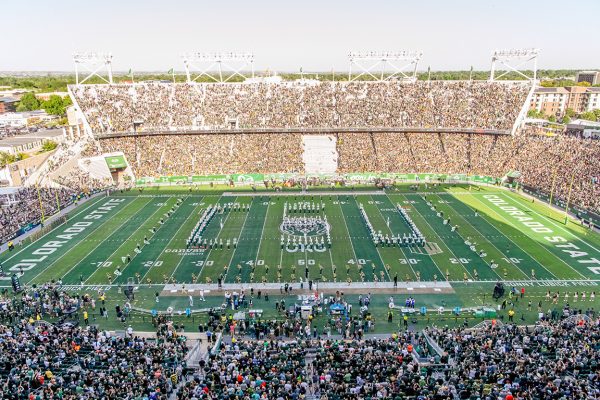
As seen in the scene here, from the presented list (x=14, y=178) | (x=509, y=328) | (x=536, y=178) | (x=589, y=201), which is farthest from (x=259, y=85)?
(x=509, y=328)

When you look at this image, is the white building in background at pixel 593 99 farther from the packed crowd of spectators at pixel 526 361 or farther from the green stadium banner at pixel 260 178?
the packed crowd of spectators at pixel 526 361

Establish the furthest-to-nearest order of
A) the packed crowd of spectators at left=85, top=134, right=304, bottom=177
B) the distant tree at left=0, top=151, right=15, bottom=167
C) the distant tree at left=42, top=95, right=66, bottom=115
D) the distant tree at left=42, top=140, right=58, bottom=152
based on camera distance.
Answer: the distant tree at left=42, top=95, right=66, bottom=115, the distant tree at left=42, top=140, right=58, bottom=152, the packed crowd of spectators at left=85, top=134, right=304, bottom=177, the distant tree at left=0, top=151, right=15, bottom=167

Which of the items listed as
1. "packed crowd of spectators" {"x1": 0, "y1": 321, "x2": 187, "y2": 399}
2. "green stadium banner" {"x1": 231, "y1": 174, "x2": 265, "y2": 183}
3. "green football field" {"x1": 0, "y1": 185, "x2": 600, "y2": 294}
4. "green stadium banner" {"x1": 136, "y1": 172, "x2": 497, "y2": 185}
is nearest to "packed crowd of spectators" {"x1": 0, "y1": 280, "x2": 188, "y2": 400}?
"packed crowd of spectators" {"x1": 0, "y1": 321, "x2": 187, "y2": 399}

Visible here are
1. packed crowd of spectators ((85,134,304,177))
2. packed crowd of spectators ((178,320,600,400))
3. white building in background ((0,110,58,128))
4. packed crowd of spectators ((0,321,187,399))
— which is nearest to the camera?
packed crowd of spectators ((178,320,600,400))

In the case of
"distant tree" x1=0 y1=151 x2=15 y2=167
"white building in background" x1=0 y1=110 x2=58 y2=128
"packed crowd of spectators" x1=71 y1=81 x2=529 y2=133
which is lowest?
"distant tree" x1=0 y1=151 x2=15 y2=167

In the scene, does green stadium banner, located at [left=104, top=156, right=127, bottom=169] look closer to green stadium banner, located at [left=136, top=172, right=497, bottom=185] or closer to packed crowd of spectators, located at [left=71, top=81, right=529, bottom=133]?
A: green stadium banner, located at [left=136, top=172, right=497, bottom=185]

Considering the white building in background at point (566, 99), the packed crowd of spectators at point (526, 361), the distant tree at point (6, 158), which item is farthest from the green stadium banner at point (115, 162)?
the white building in background at point (566, 99)

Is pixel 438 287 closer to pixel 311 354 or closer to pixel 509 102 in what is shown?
pixel 311 354

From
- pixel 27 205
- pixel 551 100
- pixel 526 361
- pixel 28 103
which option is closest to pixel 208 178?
pixel 27 205
